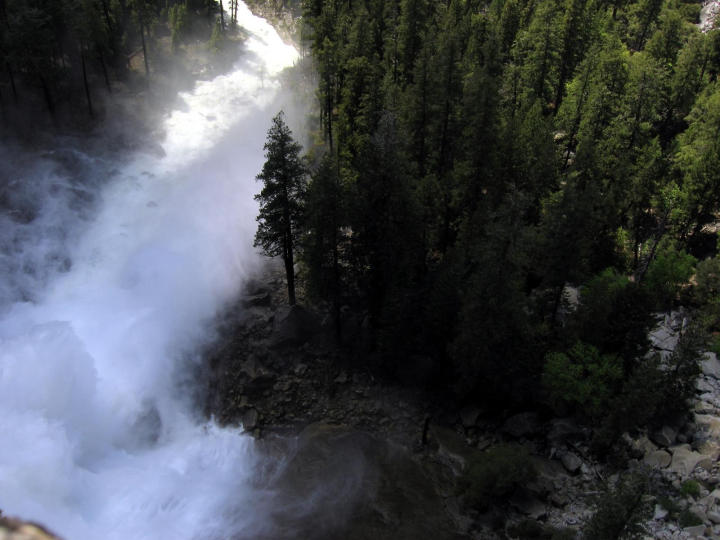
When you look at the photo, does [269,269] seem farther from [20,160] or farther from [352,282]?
[20,160]

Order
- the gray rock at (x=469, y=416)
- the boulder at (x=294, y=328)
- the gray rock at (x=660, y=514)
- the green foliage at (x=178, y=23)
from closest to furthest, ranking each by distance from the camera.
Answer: the gray rock at (x=660, y=514) → the gray rock at (x=469, y=416) → the boulder at (x=294, y=328) → the green foliage at (x=178, y=23)

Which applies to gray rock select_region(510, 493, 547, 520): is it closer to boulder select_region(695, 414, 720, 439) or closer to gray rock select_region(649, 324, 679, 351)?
boulder select_region(695, 414, 720, 439)

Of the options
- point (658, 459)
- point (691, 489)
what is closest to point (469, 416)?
point (658, 459)

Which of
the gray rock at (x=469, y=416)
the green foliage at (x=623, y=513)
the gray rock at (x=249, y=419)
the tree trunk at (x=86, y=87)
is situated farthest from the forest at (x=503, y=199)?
the gray rock at (x=249, y=419)

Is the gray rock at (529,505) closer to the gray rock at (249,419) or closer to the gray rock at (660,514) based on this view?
the gray rock at (660,514)

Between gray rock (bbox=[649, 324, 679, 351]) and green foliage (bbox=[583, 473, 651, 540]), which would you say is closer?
green foliage (bbox=[583, 473, 651, 540])

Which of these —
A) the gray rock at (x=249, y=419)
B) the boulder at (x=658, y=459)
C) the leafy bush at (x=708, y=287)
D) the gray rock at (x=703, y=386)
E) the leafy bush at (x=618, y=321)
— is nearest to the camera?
the boulder at (x=658, y=459)

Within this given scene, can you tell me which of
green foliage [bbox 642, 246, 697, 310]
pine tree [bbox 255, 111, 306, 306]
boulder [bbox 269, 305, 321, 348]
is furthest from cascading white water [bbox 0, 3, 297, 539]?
green foliage [bbox 642, 246, 697, 310]
